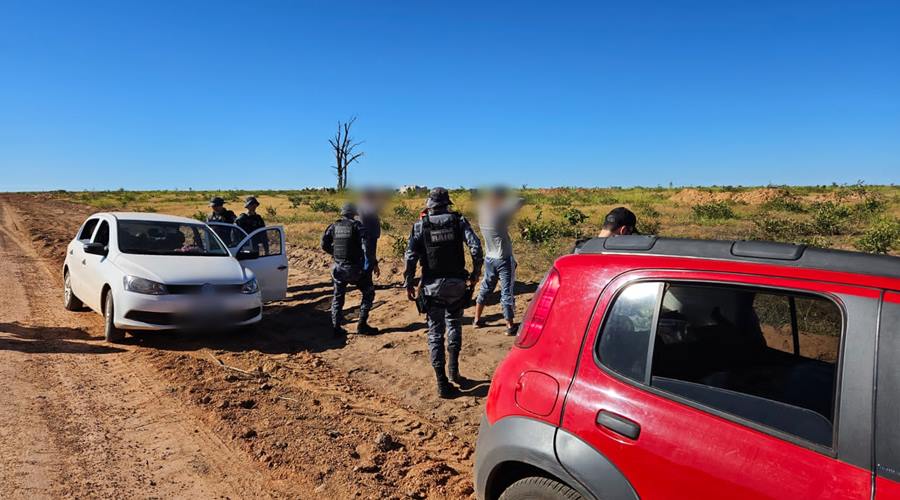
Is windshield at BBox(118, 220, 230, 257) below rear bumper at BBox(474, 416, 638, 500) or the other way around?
the other way around

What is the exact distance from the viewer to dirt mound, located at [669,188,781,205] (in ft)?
95.6

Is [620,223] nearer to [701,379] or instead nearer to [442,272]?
[442,272]

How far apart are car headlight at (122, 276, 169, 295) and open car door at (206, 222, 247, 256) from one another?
92.5 inches

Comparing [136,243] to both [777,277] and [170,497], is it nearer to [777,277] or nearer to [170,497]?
[170,497]

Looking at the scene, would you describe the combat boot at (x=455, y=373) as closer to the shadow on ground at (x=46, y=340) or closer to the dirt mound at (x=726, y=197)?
the shadow on ground at (x=46, y=340)

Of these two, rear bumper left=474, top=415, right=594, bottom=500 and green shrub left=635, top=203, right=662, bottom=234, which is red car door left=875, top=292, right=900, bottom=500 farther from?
green shrub left=635, top=203, right=662, bottom=234

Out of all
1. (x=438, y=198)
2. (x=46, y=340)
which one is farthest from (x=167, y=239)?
(x=438, y=198)

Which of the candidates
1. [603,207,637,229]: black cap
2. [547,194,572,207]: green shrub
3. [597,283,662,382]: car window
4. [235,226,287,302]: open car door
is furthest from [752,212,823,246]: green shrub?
[547,194,572,207]: green shrub

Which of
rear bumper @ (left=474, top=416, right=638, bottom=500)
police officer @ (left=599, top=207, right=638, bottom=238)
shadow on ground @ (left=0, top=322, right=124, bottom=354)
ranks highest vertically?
police officer @ (left=599, top=207, right=638, bottom=238)

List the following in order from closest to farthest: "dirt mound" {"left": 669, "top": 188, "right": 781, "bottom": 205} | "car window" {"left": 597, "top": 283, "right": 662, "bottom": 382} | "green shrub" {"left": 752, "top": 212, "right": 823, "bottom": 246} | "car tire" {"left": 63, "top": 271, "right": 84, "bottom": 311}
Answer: "car window" {"left": 597, "top": 283, "right": 662, "bottom": 382}, "car tire" {"left": 63, "top": 271, "right": 84, "bottom": 311}, "green shrub" {"left": 752, "top": 212, "right": 823, "bottom": 246}, "dirt mound" {"left": 669, "top": 188, "right": 781, "bottom": 205}

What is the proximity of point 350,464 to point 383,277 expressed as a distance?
7.19 meters

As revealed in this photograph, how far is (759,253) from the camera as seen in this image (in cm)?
194

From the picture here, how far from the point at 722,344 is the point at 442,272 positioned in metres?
3.29

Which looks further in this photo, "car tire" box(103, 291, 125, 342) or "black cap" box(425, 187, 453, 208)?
"car tire" box(103, 291, 125, 342)
